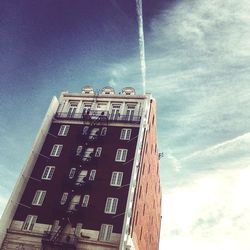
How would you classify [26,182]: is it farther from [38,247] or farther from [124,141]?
[124,141]

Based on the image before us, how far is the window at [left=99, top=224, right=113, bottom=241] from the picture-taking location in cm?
3619

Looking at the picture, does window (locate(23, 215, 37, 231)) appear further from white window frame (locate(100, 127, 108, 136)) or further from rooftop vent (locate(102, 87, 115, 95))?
rooftop vent (locate(102, 87, 115, 95))

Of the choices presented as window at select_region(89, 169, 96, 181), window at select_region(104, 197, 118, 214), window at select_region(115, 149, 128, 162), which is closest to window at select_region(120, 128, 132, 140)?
window at select_region(115, 149, 128, 162)

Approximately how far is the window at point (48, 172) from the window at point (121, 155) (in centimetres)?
1045

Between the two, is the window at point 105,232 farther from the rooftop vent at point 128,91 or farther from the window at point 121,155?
the rooftop vent at point 128,91

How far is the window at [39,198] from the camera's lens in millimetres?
40719

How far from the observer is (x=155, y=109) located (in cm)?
5569

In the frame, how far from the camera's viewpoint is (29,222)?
3894 centimetres

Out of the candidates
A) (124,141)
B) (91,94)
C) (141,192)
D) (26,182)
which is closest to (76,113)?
(91,94)

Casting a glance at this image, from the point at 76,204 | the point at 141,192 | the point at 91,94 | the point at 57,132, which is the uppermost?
the point at 91,94

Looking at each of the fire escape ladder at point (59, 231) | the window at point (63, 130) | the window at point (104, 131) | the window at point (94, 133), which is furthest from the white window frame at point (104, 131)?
the fire escape ladder at point (59, 231)

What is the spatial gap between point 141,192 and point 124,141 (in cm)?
875

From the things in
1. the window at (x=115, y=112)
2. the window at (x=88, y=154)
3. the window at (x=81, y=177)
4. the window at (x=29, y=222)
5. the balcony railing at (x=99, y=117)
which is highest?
the window at (x=115, y=112)

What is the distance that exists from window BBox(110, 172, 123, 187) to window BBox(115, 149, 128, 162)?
2521 mm
